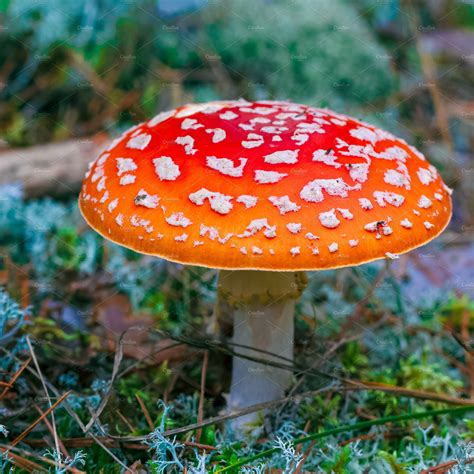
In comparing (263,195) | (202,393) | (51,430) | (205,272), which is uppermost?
(263,195)

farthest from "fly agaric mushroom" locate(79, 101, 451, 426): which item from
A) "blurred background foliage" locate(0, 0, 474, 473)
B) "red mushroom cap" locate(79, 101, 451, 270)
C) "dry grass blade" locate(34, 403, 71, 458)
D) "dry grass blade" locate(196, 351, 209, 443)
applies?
"dry grass blade" locate(34, 403, 71, 458)

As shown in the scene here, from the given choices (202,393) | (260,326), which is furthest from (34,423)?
(260,326)

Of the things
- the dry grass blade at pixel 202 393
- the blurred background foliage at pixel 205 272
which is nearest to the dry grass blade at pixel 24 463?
the blurred background foliage at pixel 205 272

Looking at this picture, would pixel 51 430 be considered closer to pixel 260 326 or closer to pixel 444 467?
pixel 260 326

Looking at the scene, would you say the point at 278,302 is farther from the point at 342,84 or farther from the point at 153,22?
the point at 153,22

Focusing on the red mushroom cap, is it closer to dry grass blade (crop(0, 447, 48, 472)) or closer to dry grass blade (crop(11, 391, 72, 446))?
dry grass blade (crop(11, 391, 72, 446))

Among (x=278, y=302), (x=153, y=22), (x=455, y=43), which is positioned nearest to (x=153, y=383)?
(x=278, y=302)
